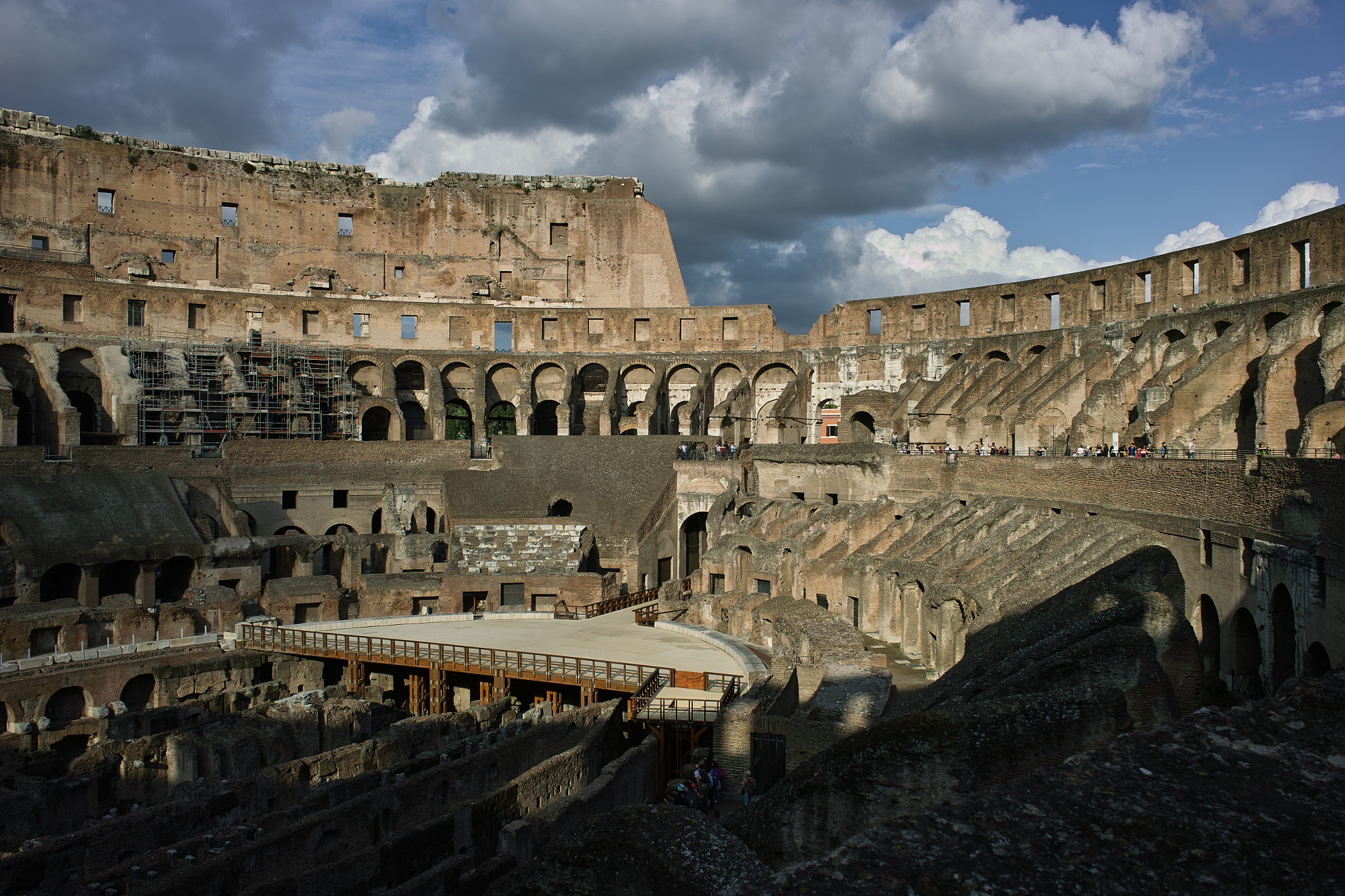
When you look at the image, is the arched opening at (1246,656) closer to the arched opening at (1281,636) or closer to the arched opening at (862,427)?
the arched opening at (1281,636)

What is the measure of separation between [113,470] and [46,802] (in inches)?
667

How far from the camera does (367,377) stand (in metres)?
39.5

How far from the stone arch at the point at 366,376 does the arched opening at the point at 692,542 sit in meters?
14.4

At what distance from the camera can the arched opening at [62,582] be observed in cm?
2547

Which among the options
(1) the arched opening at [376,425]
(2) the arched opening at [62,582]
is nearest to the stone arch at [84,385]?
(2) the arched opening at [62,582]

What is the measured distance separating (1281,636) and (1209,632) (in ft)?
9.45

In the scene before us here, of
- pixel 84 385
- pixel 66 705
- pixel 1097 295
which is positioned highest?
pixel 1097 295

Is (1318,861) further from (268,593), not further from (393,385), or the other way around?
(393,385)

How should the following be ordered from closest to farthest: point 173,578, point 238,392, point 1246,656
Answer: point 1246,656 → point 173,578 → point 238,392

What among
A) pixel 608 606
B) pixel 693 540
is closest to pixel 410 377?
pixel 693 540

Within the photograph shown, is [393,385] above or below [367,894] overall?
above

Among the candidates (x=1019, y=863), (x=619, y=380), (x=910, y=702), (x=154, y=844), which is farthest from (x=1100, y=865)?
(x=619, y=380)

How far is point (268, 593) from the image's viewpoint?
87.2ft

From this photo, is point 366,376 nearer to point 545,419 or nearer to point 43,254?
point 545,419
